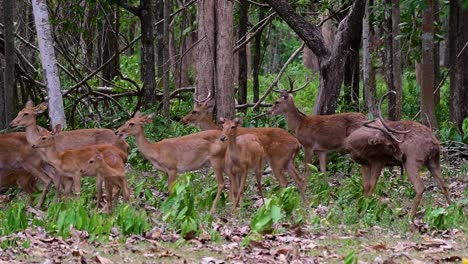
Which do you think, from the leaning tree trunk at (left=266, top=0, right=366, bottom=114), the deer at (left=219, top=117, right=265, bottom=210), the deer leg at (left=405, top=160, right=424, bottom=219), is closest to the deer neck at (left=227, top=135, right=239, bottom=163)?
the deer at (left=219, top=117, right=265, bottom=210)

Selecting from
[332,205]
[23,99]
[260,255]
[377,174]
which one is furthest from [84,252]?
[23,99]

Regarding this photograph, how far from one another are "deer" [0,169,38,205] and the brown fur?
13.5 feet

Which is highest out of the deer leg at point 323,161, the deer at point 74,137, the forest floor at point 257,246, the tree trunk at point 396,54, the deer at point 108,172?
the tree trunk at point 396,54

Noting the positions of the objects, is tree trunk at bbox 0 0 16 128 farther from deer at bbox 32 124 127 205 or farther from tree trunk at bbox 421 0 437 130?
tree trunk at bbox 421 0 437 130

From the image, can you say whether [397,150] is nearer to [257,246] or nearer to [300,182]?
[300,182]

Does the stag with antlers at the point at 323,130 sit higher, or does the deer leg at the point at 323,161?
the stag with antlers at the point at 323,130

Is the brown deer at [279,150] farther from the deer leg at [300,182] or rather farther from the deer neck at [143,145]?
the deer neck at [143,145]

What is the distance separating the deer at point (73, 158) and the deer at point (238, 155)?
1.29 metres

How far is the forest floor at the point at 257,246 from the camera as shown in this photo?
774cm

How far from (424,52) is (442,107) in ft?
15.5

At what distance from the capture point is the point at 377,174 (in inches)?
458

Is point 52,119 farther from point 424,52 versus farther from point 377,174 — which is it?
point 424,52

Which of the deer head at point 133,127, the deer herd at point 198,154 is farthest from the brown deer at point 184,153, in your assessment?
the deer head at point 133,127

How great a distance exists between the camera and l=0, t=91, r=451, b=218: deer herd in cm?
1112
